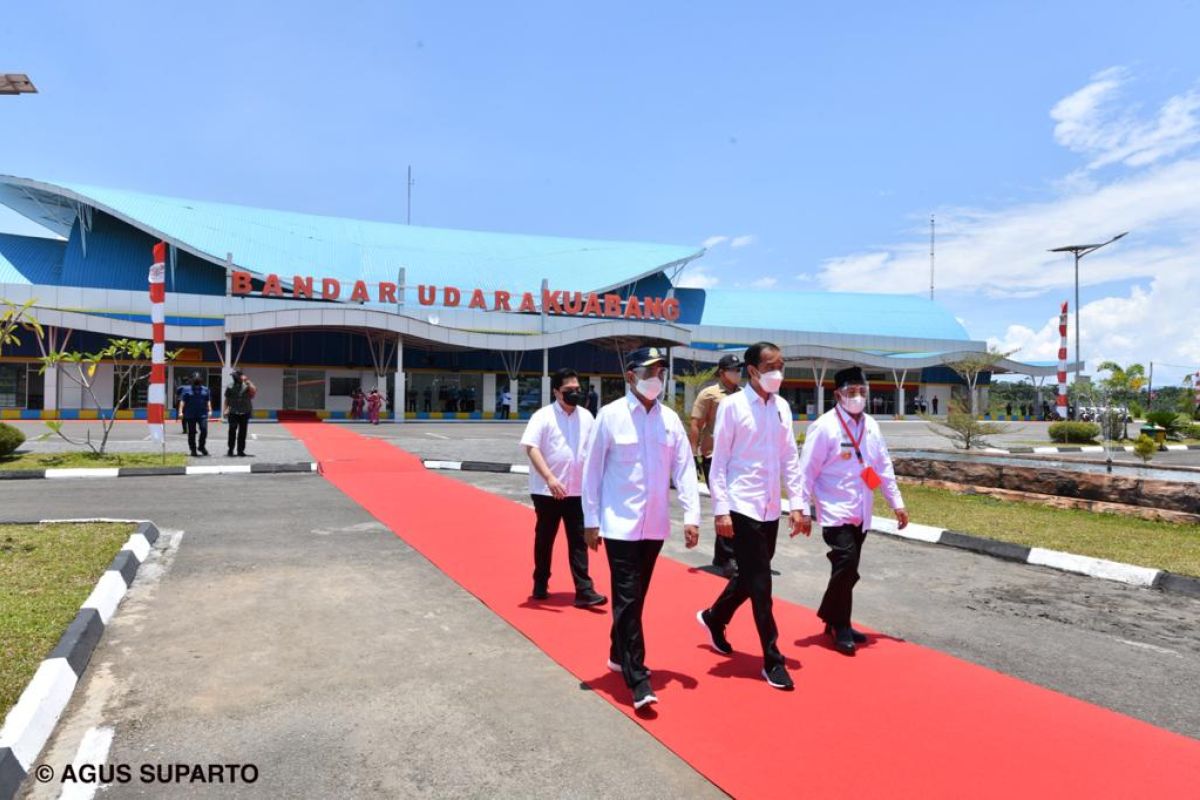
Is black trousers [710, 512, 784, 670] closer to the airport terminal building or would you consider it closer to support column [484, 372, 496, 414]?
the airport terminal building

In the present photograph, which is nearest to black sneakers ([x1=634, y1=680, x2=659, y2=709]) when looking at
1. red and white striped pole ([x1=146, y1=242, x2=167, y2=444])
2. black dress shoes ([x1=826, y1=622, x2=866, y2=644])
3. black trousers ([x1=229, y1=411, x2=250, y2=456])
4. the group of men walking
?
the group of men walking

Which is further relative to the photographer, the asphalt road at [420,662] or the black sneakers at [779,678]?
the black sneakers at [779,678]

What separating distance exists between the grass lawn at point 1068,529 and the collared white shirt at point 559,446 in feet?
16.9

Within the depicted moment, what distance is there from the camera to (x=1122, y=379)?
41.2 metres

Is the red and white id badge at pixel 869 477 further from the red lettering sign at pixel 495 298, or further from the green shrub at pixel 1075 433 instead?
the red lettering sign at pixel 495 298

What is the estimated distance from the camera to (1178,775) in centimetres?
298

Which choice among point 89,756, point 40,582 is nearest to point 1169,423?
point 40,582

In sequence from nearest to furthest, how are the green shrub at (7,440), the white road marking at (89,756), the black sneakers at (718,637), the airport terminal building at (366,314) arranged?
the white road marking at (89,756)
the black sneakers at (718,637)
the green shrub at (7,440)
the airport terminal building at (366,314)

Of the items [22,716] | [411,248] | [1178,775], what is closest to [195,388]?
[22,716]

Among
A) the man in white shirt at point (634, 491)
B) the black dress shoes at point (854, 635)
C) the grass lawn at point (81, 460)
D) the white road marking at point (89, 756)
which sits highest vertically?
the man in white shirt at point (634, 491)

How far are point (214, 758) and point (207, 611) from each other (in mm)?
2327

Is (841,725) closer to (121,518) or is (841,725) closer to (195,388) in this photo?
(121,518)

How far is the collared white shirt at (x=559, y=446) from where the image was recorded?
541 centimetres

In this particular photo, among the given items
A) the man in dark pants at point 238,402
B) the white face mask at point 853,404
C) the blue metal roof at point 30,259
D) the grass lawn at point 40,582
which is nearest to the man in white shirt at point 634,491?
the white face mask at point 853,404
